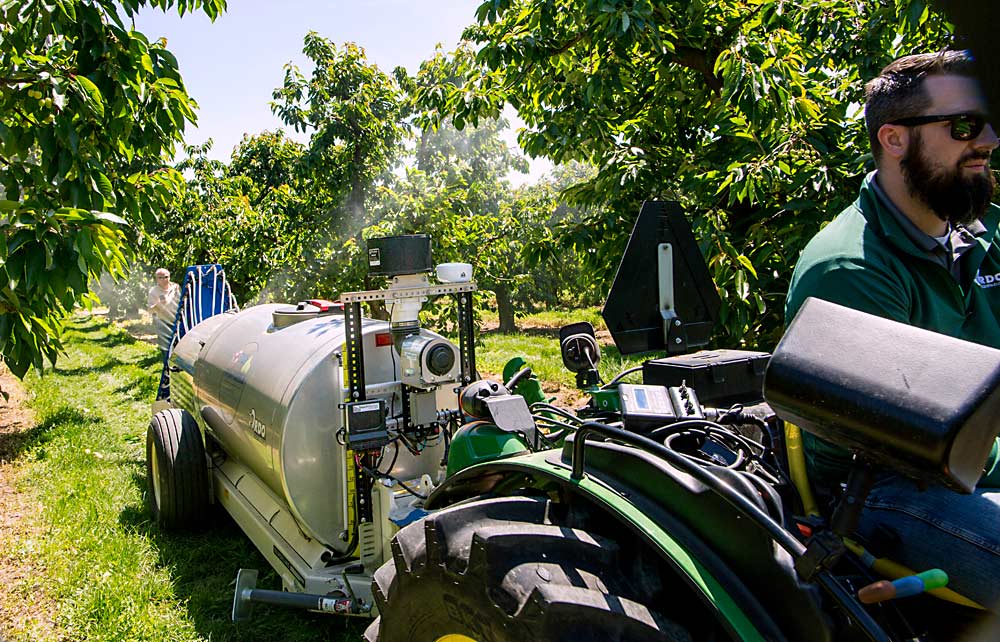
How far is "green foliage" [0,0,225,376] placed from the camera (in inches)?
141

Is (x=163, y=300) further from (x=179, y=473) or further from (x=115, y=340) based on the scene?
(x=115, y=340)

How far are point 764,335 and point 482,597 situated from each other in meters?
3.91

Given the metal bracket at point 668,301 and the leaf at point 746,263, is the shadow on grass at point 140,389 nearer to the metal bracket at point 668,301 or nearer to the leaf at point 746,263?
the leaf at point 746,263

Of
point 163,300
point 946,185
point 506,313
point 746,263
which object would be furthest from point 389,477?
point 506,313

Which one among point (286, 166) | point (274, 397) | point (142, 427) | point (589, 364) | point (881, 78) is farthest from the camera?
point (286, 166)

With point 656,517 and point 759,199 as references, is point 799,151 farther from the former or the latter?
point 656,517

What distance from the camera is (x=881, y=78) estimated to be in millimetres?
1991

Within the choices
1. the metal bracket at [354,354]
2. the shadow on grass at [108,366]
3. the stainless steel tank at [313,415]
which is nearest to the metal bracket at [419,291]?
the metal bracket at [354,354]

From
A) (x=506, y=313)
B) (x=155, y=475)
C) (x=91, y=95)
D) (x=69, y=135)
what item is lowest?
(x=506, y=313)

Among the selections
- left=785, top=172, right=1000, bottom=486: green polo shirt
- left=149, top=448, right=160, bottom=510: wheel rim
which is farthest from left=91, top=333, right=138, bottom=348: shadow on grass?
left=785, top=172, right=1000, bottom=486: green polo shirt

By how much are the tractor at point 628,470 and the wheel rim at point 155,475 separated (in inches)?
59.6

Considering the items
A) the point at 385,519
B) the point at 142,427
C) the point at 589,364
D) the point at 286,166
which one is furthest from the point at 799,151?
the point at 286,166

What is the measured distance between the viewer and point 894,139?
6.27ft

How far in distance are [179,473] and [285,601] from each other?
6.37 feet
